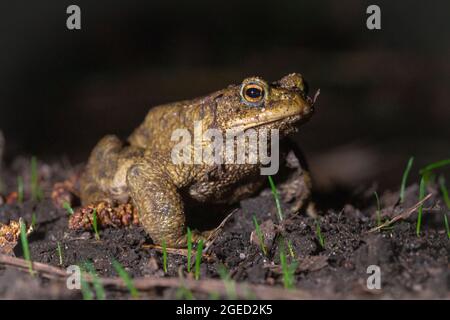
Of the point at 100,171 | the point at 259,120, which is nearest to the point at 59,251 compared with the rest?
the point at 100,171

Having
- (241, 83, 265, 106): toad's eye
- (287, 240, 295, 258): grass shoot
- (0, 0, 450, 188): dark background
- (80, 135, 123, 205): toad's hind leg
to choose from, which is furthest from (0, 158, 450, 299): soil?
(0, 0, 450, 188): dark background

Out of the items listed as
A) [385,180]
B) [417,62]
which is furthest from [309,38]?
[385,180]

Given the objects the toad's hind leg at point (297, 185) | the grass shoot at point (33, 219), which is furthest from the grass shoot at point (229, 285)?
the grass shoot at point (33, 219)

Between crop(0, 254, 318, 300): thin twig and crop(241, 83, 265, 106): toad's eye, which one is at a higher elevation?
crop(241, 83, 265, 106): toad's eye

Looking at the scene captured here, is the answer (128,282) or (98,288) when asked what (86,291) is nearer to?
(98,288)

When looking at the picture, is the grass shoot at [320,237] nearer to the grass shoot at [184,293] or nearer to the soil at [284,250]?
the soil at [284,250]

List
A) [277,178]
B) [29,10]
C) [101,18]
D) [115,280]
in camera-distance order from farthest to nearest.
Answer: [101,18], [29,10], [277,178], [115,280]

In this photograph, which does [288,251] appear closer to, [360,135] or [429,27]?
[360,135]

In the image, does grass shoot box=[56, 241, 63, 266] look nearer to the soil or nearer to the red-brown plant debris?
the soil
